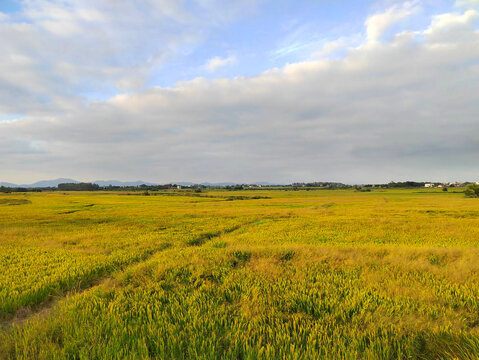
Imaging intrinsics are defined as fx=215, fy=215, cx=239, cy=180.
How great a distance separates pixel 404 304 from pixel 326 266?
325 cm

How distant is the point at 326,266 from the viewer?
27.8ft

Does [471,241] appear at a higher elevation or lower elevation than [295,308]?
lower

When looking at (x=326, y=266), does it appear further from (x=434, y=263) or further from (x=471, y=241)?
(x=471, y=241)

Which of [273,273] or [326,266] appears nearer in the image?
[273,273]

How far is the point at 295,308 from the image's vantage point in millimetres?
5312

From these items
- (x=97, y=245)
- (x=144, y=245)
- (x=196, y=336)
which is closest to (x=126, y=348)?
(x=196, y=336)

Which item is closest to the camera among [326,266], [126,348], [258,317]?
[126,348]

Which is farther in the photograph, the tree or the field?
the tree

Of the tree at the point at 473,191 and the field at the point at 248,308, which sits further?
the tree at the point at 473,191

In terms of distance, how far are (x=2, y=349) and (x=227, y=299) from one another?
4.50m

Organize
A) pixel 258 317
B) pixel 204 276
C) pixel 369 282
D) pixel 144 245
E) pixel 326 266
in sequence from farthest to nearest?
pixel 144 245, pixel 326 266, pixel 204 276, pixel 369 282, pixel 258 317

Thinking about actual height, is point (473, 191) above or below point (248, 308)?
below

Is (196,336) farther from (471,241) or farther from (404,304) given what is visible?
(471,241)

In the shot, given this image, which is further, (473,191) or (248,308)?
(473,191)
